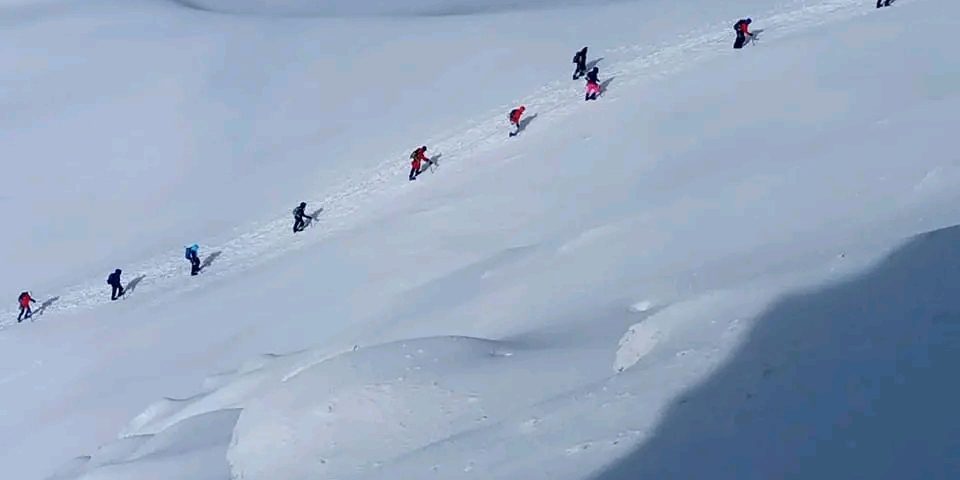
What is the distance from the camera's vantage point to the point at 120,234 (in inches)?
921

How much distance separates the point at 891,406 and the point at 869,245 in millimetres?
4346

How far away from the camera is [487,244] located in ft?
58.3

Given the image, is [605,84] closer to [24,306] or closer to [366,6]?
[24,306]

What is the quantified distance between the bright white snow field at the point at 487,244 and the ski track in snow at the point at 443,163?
4.0 inches

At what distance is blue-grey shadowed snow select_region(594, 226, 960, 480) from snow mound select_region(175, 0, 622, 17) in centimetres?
2254

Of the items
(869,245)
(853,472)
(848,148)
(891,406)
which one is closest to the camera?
(853,472)

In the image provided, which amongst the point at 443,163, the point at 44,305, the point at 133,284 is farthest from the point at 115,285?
the point at 443,163

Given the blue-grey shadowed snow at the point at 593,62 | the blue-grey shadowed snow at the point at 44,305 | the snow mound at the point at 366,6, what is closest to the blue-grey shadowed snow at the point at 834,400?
the blue-grey shadowed snow at the point at 593,62

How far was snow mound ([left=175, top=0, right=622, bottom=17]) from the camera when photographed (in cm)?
3344

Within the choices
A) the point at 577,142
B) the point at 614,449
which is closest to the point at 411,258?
the point at 577,142

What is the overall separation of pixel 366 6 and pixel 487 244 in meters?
20.9

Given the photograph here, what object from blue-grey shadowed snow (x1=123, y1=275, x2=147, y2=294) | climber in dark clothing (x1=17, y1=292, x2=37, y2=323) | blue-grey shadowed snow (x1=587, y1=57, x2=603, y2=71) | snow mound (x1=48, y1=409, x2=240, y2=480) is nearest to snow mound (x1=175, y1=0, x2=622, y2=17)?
blue-grey shadowed snow (x1=587, y1=57, x2=603, y2=71)

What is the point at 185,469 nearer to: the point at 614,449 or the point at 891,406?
the point at 614,449

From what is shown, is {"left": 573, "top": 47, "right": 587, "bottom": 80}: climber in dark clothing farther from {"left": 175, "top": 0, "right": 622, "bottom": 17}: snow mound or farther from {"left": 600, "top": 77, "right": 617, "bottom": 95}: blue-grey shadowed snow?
{"left": 175, "top": 0, "right": 622, "bottom": 17}: snow mound
